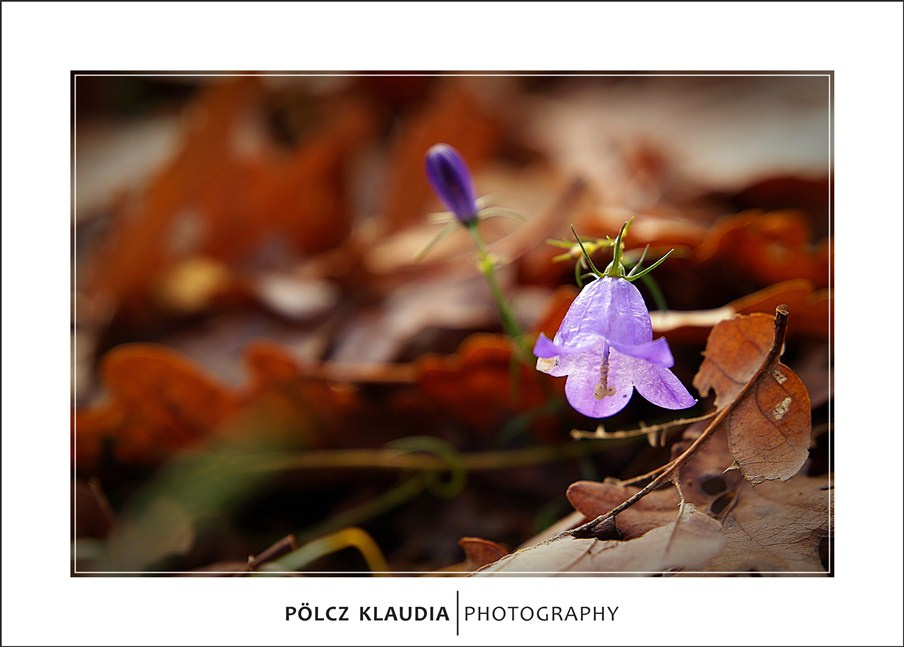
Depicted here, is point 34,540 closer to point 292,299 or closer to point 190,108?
point 292,299

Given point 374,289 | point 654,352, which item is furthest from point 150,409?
point 654,352

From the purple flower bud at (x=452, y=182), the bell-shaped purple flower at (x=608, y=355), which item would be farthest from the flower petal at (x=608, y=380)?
the purple flower bud at (x=452, y=182)

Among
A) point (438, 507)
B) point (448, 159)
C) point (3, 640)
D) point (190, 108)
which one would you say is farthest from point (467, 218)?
point (190, 108)

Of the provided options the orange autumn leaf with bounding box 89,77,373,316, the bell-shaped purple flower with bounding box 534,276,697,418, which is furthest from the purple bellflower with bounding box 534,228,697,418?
the orange autumn leaf with bounding box 89,77,373,316

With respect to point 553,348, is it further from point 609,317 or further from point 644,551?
point 644,551

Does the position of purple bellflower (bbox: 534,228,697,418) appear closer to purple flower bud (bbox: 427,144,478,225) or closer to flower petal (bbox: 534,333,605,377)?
flower petal (bbox: 534,333,605,377)

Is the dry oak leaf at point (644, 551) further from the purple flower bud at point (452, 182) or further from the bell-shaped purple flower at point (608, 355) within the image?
the purple flower bud at point (452, 182)

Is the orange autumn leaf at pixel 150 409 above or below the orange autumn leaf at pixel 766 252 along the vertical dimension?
below
